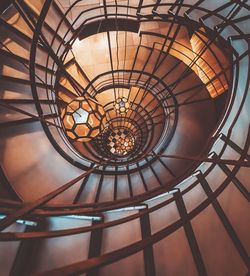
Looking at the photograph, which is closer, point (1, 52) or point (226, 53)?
point (1, 52)

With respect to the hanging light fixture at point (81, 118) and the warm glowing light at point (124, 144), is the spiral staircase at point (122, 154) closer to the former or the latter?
the warm glowing light at point (124, 144)

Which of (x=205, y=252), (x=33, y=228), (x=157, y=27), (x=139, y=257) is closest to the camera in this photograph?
(x=205, y=252)

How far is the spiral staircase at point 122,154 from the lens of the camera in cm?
155

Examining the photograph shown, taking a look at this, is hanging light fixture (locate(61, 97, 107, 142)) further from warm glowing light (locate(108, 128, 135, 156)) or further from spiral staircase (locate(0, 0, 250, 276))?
warm glowing light (locate(108, 128, 135, 156))

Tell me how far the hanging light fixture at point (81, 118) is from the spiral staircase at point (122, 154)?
6.6 inches

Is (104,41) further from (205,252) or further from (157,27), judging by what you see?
(205,252)

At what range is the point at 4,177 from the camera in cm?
278

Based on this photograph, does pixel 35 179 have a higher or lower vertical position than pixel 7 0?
lower

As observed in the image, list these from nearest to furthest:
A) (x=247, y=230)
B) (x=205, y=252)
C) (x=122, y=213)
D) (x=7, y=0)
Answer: (x=247, y=230), (x=205, y=252), (x=122, y=213), (x=7, y=0)

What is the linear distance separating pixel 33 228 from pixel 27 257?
34 centimetres

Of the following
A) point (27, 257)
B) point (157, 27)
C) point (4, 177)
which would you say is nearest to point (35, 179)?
point (4, 177)

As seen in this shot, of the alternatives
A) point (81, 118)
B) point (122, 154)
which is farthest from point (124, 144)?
point (81, 118)

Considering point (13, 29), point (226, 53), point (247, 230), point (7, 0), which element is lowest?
point (247, 230)

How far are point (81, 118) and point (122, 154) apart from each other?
374cm
